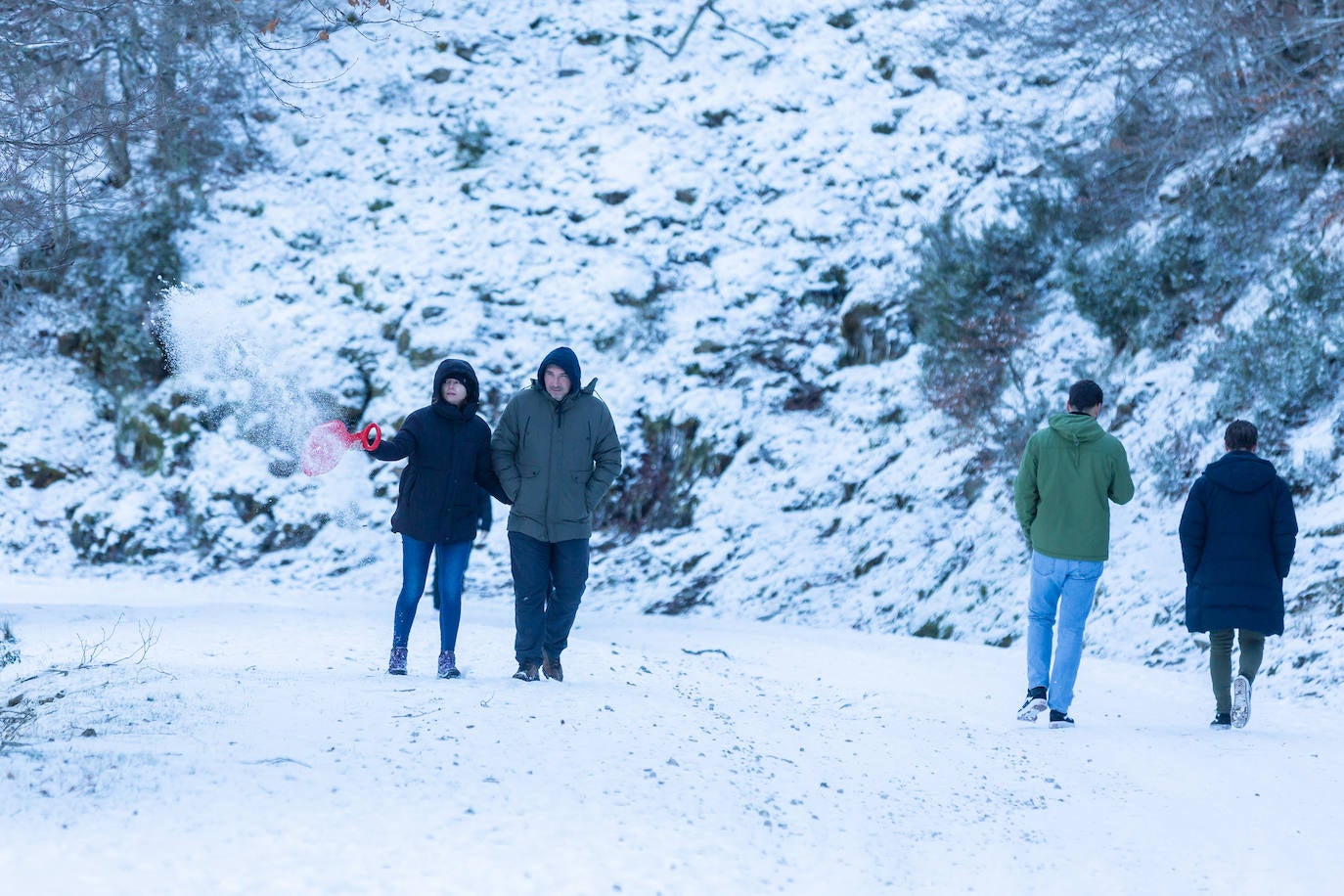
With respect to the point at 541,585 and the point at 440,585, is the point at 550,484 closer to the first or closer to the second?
→ the point at 541,585

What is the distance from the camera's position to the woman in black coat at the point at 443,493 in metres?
6.83

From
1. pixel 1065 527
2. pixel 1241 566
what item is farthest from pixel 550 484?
pixel 1241 566

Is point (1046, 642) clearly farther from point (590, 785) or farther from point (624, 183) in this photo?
point (624, 183)

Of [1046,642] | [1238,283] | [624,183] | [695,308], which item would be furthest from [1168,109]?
[1046,642]

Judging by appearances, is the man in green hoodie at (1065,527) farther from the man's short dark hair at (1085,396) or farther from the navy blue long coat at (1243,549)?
the navy blue long coat at (1243,549)

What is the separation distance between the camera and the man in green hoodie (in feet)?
21.7

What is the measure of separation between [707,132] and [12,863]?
1602 centimetres

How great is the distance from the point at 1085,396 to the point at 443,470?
3867 millimetres

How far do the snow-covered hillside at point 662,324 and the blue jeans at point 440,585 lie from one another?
5071 millimetres

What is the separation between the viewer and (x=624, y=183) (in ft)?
56.2

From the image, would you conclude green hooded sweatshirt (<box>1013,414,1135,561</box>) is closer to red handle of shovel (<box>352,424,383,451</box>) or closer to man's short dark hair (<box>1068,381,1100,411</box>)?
man's short dark hair (<box>1068,381,1100,411</box>)

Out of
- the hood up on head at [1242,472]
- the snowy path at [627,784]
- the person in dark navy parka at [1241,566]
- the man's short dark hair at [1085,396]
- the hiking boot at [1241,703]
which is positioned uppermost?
the man's short dark hair at [1085,396]

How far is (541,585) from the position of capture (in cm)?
675

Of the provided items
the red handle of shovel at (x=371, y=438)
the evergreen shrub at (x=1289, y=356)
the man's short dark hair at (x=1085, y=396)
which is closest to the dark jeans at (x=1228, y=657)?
the man's short dark hair at (x=1085, y=396)
